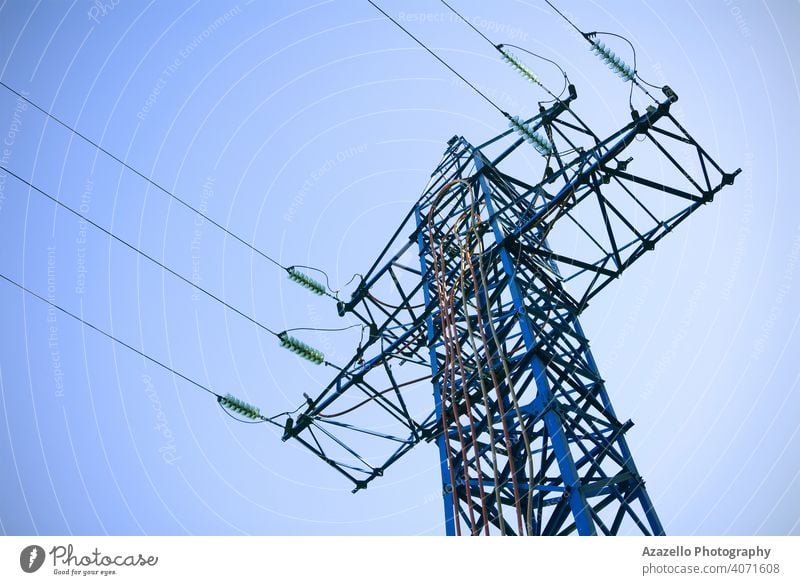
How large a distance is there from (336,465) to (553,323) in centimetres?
349

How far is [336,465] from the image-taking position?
8.55 meters

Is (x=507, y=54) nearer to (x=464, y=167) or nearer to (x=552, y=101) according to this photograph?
(x=552, y=101)

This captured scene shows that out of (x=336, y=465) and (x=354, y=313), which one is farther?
(x=354, y=313)

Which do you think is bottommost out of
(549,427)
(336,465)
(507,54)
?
(549,427)

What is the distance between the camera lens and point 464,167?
1013 centimetres

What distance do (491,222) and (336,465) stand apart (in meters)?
3.74

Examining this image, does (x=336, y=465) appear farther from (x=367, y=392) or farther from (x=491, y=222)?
(x=491, y=222)

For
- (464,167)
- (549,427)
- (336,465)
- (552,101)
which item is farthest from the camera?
(464,167)
